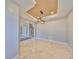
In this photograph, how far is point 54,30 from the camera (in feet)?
32.3

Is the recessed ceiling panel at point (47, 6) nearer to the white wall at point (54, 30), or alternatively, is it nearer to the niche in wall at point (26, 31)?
the white wall at point (54, 30)

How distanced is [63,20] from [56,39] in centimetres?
191

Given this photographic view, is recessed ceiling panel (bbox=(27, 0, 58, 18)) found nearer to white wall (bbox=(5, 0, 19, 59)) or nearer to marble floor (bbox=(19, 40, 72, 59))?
marble floor (bbox=(19, 40, 72, 59))

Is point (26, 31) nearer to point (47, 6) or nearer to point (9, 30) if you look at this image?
point (47, 6)

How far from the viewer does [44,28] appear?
39.2 ft

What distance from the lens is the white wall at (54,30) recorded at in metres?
8.36

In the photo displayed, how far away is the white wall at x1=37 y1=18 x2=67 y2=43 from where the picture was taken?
8363 millimetres

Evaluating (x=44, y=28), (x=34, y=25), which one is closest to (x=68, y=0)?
(x=44, y=28)

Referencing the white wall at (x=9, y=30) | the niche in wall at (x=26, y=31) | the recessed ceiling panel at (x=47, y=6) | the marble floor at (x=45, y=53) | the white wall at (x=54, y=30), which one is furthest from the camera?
the niche in wall at (x=26, y=31)

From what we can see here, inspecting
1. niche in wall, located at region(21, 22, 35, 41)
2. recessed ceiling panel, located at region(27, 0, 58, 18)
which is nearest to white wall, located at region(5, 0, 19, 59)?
recessed ceiling panel, located at region(27, 0, 58, 18)

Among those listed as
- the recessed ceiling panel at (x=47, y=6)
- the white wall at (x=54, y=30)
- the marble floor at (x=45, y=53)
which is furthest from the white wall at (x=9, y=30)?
the white wall at (x=54, y=30)

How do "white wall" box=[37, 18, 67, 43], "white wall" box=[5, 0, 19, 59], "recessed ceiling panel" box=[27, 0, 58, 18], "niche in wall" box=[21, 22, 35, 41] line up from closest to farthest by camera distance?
1. "white wall" box=[5, 0, 19, 59]
2. "recessed ceiling panel" box=[27, 0, 58, 18]
3. "white wall" box=[37, 18, 67, 43]
4. "niche in wall" box=[21, 22, 35, 41]
